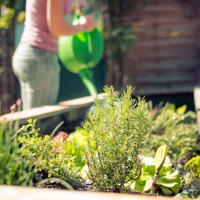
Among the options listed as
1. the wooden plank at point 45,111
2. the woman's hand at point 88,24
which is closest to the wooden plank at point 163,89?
the wooden plank at point 45,111

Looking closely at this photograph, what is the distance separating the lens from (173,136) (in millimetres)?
4762

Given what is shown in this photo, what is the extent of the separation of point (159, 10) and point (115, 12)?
81cm

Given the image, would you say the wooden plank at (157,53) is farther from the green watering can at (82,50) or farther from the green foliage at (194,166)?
the green foliage at (194,166)

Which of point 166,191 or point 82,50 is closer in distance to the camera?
point 166,191

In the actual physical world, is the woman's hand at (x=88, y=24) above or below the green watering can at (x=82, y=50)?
above

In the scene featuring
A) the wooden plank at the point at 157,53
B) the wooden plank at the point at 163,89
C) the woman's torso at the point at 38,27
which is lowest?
the wooden plank at the point at 163,89

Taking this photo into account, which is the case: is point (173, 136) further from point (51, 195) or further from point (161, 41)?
point (161, 41)

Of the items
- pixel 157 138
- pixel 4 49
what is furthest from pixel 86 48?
pixel 4 49

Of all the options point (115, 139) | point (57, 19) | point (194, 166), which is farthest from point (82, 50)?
point (115, 139)

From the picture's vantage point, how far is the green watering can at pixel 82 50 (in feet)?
16.2

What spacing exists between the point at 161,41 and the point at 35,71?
5745mm

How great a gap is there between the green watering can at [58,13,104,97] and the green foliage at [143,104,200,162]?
73 centimetres

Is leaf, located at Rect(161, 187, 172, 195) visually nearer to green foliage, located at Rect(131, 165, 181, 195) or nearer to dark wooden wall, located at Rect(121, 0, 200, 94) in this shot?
green foliage, located at Rect(131, 165, 181, 195)

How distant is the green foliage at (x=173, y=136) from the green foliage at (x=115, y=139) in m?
1.36
